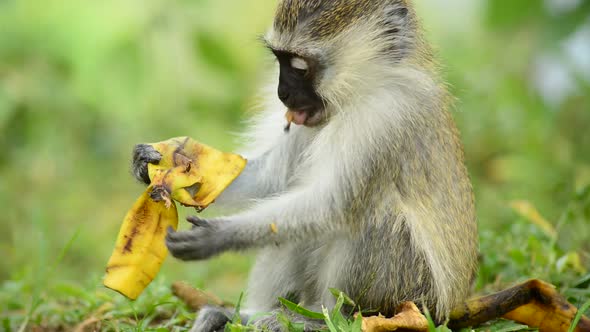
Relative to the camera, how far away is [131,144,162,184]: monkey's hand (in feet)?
15.4

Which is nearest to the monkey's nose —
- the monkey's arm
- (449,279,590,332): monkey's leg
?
the monkey's arm

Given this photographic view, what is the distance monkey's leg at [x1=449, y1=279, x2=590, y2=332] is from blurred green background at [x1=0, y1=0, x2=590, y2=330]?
2.42 metres

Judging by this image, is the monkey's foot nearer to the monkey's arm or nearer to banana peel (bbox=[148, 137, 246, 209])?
banana peel (bbox=[148, 137, 246, 209])

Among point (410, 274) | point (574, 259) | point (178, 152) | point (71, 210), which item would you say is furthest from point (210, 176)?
point (71, 210)

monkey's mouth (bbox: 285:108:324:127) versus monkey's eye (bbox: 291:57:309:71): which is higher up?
monkey's eye (bbox: 291:57:309:71)

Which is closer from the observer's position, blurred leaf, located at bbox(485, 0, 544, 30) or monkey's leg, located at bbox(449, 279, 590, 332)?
monkey's leg, located at bbox(449, 279, 590, 332)

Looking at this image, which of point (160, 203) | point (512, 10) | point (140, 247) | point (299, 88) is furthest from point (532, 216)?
point (512, 10)

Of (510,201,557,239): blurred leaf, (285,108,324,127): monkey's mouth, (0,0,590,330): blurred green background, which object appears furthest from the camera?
(0,0,590,330): blurred green background

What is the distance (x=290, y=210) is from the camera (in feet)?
14.5

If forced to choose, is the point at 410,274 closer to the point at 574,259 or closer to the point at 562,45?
the point at 574,259

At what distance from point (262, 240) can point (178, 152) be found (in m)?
0.74

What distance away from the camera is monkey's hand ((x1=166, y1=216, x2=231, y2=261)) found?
4.33 metres

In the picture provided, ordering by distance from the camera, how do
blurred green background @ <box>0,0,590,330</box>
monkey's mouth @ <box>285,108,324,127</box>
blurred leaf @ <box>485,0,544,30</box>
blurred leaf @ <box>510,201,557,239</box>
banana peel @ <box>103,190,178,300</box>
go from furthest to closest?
1. blurred leaf @ <box>485,0,544,30</box>
2. blurred green background @ <box>0,0,590,330</box>
3. blurred leaf @ <box>510,201,557,239</box>
4. monkey's mouth @ <box>285,108,324,127</box>
5. banana peel @ <box>103,190,178,300</box>

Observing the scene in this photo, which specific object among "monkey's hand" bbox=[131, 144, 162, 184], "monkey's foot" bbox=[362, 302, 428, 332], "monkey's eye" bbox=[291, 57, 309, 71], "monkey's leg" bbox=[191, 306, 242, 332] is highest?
"monkey's eye" bbox=[291, 57, 309, 71]
